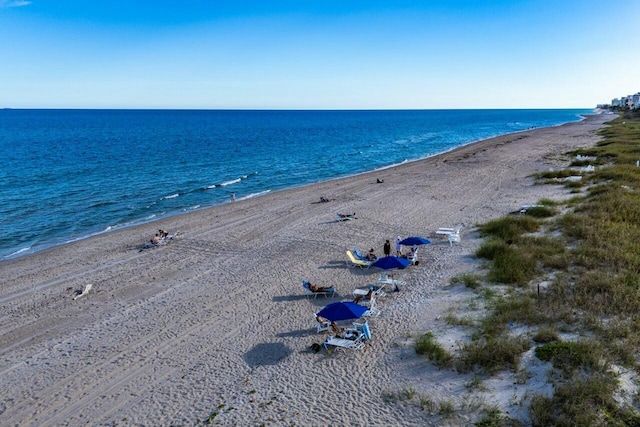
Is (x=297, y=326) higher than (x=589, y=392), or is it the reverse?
(x=589, y=392)

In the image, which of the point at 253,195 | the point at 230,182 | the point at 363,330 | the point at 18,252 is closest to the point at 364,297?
the point at 363,330

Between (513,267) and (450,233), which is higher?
(513,267)

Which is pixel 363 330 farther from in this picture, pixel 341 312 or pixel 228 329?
pixel 228 329

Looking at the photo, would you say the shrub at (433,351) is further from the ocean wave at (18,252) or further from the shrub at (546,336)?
the ocean wave at (18,252)

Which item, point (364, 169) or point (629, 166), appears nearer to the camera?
point (629, 166)

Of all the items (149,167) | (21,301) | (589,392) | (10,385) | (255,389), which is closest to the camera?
(589,392)

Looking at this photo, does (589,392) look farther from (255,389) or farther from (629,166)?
(629,166)

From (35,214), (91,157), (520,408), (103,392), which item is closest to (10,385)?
(103,392)
